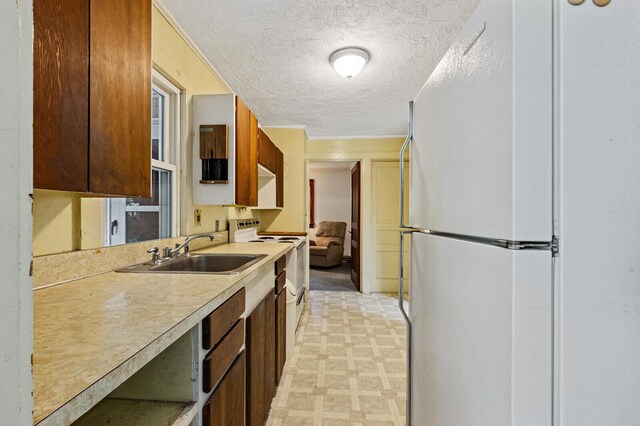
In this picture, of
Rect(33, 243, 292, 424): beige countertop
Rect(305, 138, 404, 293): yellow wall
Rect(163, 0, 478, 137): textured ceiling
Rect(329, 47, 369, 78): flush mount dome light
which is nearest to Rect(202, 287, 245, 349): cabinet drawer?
Rect(33, 243, 292, 424): beige countertop

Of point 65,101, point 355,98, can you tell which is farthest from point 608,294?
point 355,98

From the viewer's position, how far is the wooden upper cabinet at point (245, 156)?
2119 mm

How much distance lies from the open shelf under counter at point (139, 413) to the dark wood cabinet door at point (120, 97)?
60cm

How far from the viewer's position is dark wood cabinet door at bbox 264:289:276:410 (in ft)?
5.29

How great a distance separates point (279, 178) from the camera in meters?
3.67

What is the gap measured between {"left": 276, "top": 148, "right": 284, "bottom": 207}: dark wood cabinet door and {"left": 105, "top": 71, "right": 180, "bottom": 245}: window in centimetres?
163

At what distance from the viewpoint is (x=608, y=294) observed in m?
0.55

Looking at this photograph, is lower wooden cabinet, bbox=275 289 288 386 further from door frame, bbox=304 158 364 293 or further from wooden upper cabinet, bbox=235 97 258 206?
door frame, bbox=304 158 364 293

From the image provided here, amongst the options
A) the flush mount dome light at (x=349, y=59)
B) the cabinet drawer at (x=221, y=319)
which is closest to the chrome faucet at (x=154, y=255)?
the cabinet drawer at (x=221, y=319)

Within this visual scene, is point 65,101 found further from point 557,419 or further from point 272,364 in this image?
point 272,364

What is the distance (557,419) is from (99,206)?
1.64 meters

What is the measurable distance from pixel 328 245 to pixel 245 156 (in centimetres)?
405

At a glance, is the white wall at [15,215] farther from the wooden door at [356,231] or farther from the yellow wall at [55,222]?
the wooden door at [356,231]

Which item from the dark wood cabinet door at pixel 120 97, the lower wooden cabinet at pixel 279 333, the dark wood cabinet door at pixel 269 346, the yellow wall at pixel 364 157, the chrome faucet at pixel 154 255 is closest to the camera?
the dark wood cabinet door at pixel 120 97
